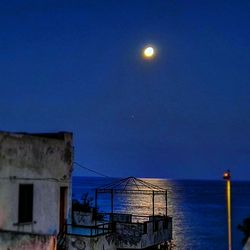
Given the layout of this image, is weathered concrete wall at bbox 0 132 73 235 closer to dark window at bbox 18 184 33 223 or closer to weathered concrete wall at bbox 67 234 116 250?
dark window at bbox 18 184 33 223

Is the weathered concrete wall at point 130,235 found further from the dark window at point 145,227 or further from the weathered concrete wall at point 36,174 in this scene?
the weathered concrete wall at point 36,174

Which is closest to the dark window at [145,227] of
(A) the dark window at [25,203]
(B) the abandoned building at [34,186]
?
(B) the abandoned building at [34,186]

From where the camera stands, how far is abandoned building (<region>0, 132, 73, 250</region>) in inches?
720

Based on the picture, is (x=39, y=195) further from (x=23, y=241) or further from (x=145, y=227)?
(x=145, y=227)

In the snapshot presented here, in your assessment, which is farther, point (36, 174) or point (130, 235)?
point (130, 235)

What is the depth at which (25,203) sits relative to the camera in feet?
64.1

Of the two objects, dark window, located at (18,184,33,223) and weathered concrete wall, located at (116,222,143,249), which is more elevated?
dark window, located at (18,184,33,223)

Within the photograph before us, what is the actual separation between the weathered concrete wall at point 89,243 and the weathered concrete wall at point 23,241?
3.08m

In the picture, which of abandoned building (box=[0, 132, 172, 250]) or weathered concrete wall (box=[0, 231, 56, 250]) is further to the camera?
abandoned building (box=[0, 132, 172, 250])

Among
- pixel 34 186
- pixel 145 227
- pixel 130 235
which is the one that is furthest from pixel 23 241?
pixel 145 227

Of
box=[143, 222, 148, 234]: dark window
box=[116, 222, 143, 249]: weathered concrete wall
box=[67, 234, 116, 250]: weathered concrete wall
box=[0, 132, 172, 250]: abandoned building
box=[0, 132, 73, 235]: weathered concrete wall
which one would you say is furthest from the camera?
box=[143, 222, 148, 234]: dark window

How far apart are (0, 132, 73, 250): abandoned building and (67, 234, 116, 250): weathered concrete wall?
100 cm

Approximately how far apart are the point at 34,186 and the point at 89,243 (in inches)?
123

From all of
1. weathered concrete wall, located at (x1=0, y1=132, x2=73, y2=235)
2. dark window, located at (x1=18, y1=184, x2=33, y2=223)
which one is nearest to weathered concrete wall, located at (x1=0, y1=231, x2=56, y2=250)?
weathered concrete wall, located at (x1=0, y1=132, x2=73, y2=235)
